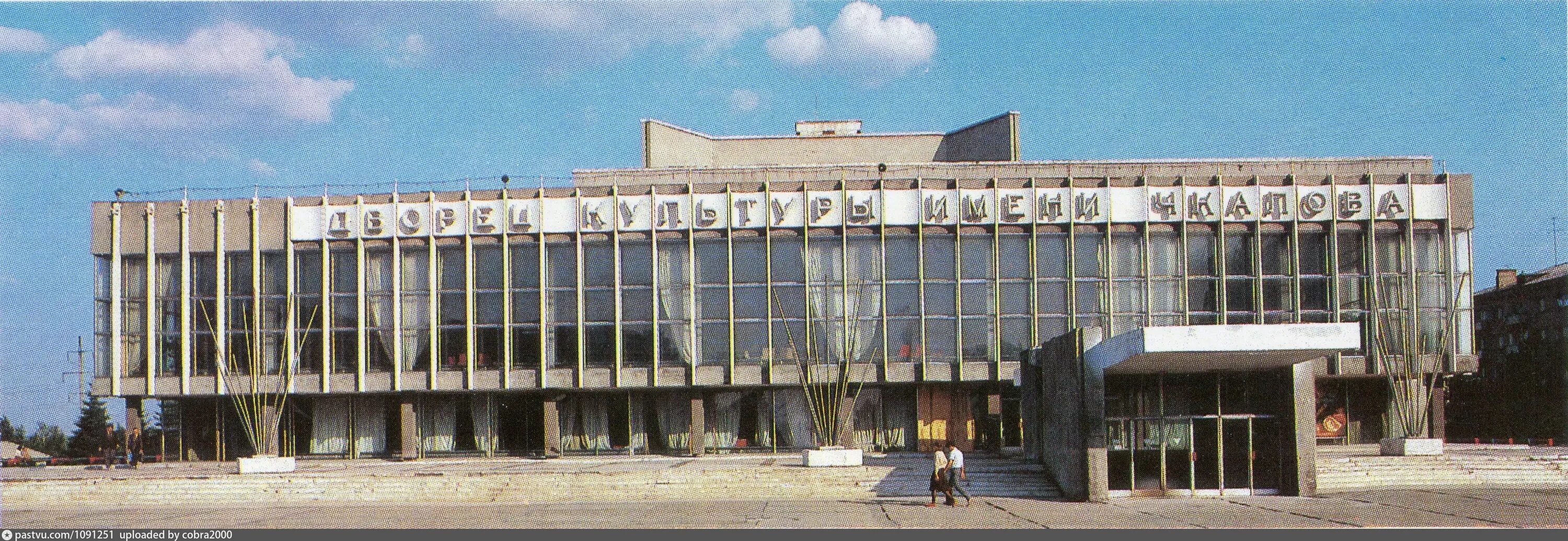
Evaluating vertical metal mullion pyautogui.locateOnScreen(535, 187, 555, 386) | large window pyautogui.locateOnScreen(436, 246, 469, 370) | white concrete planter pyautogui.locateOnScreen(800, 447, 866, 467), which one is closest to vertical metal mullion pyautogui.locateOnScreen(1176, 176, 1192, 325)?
white concrete planter pyautogui.locateOnScreen(800, 447, 866, 467)

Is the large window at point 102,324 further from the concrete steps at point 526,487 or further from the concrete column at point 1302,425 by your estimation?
the concrete column at point 1302,425

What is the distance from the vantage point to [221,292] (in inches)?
2009

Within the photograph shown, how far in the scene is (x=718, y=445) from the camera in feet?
167

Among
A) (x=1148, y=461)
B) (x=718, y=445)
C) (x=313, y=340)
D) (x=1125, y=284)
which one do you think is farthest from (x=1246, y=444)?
(x=313, y=340)

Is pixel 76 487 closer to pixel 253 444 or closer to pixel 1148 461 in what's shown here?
pixel 253 444

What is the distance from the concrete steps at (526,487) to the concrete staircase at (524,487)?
3 centimetres

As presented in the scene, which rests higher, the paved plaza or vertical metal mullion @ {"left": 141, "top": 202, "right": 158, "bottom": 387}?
vertical metal mullion @ {"left": 141, "top": 202, "right": 158, "bottom": 387}

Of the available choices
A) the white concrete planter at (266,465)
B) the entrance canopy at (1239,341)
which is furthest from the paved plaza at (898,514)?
the white concrete planter at (266,465)

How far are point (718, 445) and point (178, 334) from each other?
63.3ft

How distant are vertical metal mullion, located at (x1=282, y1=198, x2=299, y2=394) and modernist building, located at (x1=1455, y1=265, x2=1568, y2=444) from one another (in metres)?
52.5

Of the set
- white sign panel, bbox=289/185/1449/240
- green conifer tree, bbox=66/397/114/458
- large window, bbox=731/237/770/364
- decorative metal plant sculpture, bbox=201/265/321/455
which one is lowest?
green conifer tree, bbox=66/397/114/458

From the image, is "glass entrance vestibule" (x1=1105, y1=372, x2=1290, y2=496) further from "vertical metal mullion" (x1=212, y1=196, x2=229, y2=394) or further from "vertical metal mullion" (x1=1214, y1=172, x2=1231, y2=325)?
"vertical metal mullion" (x1=212, y1=196, x2=229, y2=394)

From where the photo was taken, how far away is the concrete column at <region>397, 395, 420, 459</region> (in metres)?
51.0

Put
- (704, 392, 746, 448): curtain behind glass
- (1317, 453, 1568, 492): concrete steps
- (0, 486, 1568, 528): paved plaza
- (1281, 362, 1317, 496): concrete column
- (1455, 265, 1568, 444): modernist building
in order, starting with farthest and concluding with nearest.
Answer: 1. (1455, 265, 1568, 444): modernist building
2. (704, 392, 746, 448): curtain behind glass
3. (1317, 453, 1568, 492): concrete steps
4. (1281, 362, 1317, 496): concrete column
5. (0, 486, 1568, 528): paved plaza
